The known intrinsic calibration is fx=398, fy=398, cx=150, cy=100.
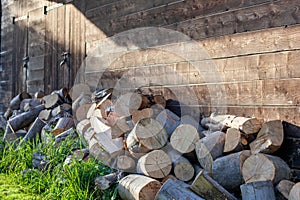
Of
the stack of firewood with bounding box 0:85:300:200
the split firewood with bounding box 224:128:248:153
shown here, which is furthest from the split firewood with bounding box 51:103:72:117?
the split firewood with bounding box 224:128:248:153

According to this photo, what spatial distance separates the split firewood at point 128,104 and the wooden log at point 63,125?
0.88m

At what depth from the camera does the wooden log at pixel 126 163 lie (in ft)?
9.27

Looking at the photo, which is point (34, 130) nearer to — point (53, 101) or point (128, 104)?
point (53, 101)

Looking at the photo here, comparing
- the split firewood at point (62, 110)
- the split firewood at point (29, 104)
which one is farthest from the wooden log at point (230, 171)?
the split firewood at point (29, 104)

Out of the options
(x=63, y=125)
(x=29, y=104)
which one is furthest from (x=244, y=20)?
(x=29, y=104)

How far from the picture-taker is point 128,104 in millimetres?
3232

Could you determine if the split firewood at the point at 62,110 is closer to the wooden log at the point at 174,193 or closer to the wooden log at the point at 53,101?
the wooden log at the point at 53,101

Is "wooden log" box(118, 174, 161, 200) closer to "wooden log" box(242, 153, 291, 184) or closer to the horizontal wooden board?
"wooden log" box(242, 153, 291, 184)

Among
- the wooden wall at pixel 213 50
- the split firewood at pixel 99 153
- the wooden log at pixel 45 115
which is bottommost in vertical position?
the split firewood at pixel 99 153

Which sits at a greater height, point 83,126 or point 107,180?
point 83,126

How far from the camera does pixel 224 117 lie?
2.92 meters

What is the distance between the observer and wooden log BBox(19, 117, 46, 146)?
414cm

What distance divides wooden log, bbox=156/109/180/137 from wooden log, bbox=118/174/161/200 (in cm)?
51

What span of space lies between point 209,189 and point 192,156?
481mm
